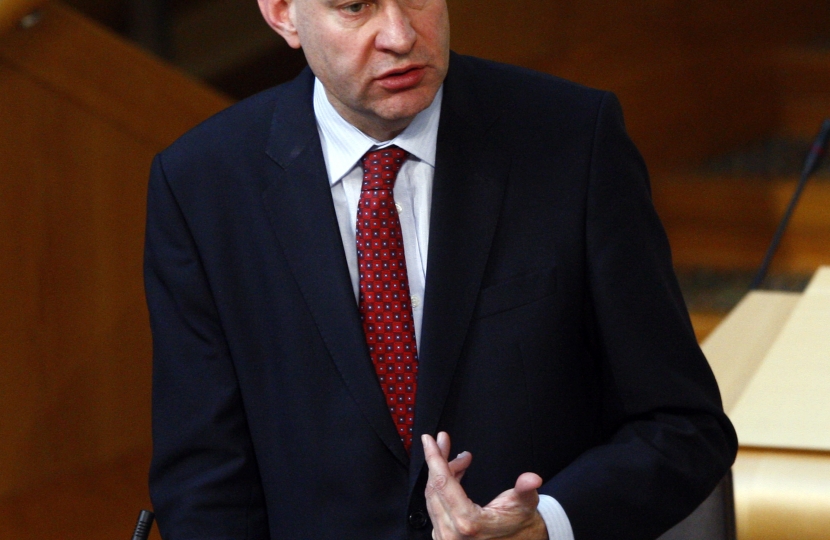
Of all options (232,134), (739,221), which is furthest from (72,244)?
(739,221)

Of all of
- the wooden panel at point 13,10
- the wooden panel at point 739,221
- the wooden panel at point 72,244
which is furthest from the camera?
the wooden panel at point 739,221

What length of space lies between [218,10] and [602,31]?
1.68m

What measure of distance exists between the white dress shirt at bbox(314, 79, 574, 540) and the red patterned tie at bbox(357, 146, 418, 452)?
0.07 feet

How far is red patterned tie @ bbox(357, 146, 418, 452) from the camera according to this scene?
61.9 inches

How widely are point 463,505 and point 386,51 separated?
536 mm

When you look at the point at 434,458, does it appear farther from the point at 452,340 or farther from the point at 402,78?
the point at 402,78

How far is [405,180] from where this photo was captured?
1.63 metres

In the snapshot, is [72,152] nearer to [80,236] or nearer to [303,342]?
[80,236]

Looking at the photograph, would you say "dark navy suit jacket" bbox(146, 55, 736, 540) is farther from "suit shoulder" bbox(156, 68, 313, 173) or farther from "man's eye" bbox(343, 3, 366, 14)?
"man's eye" bbox(343, 3, 366, 14)

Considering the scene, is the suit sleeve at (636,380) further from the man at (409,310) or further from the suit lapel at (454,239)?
the suit lapel at (454,239)

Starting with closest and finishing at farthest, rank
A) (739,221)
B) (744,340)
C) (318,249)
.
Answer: (318,249), (744,340), (739,221)

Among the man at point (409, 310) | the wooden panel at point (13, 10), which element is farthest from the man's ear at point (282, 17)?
the wooden panel at point (13, 10)

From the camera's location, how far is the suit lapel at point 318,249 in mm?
1550

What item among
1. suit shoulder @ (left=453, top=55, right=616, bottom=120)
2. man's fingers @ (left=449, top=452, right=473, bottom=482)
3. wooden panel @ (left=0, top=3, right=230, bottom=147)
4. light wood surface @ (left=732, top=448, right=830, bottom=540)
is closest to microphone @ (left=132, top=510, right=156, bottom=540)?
man's fingers @ (left=449, top=452, right=473, bottom=482)
